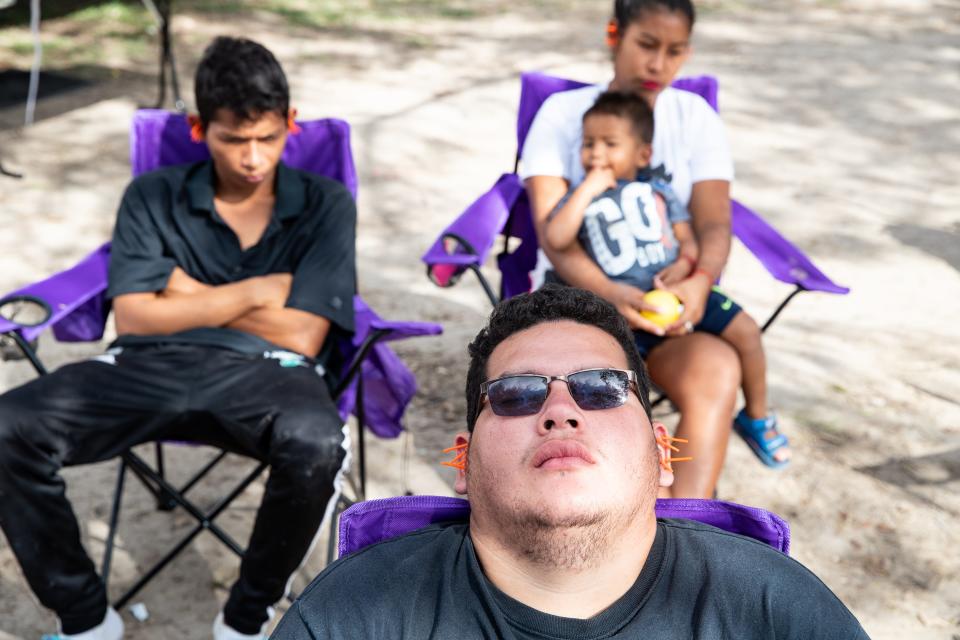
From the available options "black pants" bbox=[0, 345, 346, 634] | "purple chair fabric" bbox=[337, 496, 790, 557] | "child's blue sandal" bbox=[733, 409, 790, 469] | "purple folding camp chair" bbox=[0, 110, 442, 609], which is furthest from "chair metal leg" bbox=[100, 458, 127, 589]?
"child's blue sandal" bbox=[733, 409, 790, 469]

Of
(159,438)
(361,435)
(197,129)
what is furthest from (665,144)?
(159,438)

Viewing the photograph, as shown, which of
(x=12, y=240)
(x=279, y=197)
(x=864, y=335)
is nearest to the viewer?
(x=279, y=197)

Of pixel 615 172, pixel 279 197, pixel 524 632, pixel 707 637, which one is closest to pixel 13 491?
pixel 279 197

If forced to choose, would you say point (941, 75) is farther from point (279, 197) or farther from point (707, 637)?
point (707, 637)

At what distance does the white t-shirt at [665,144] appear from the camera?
11.6 feet

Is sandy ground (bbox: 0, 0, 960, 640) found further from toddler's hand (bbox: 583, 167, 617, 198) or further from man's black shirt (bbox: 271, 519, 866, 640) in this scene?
man's black shirt (bbox: 271, 519, 866, 640)

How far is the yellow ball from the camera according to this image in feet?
10.2

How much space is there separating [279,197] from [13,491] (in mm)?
1100

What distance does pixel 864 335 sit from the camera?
14.9 feet

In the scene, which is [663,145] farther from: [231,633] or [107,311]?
[231,633]

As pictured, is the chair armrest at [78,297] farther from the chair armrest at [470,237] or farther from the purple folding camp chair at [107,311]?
the chair armrest at [470,237]

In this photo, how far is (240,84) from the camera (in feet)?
9.68

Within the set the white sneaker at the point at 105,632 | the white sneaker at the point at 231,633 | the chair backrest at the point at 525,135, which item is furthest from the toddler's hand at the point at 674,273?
the white sneaker at the point at 105,632

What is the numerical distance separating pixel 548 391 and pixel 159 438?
138 cm
